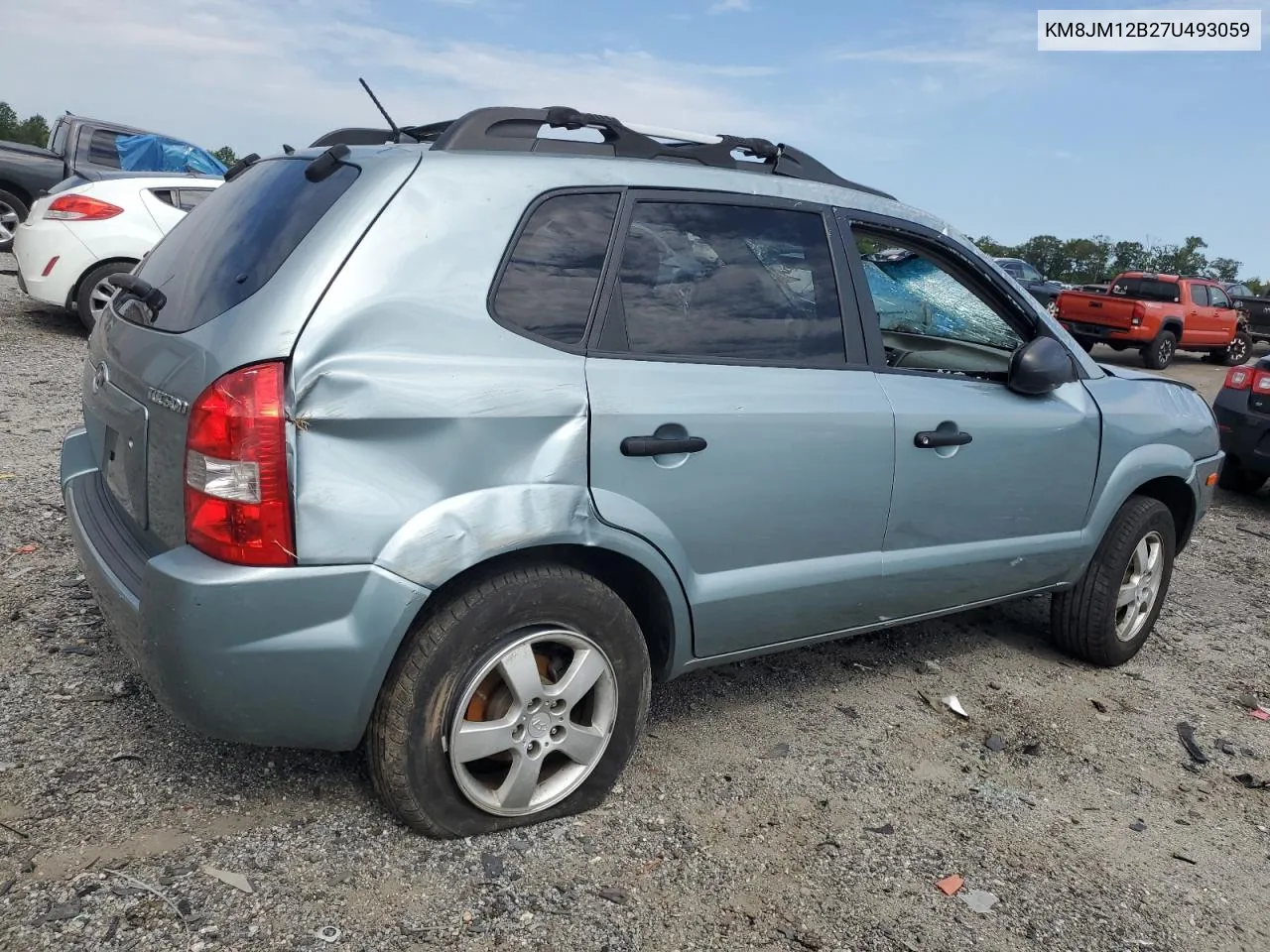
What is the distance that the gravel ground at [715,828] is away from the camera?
250cm

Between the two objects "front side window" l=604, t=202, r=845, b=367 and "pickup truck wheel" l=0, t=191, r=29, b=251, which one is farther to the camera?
"pickup truck wheel" l=0, t=191, r=29, b=251

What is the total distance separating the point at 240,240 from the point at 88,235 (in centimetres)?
707

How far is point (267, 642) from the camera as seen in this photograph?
2.38 meters

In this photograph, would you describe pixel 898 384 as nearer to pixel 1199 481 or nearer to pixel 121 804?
pixel 1199 481

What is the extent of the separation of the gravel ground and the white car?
17.6ft

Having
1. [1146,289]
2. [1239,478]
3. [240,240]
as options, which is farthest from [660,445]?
[1146,289]

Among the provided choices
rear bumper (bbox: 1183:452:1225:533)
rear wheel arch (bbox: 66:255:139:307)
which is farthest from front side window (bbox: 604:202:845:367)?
rear wheel arch (bbox: 66:255:139:307)

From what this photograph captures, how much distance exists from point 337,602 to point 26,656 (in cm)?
178

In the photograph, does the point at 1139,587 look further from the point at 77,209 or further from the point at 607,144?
the point at 77,209

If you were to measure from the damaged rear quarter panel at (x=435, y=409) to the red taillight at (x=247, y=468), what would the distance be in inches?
1.7

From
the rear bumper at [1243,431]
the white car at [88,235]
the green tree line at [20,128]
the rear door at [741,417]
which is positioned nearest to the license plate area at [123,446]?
the rear door at [741,417]

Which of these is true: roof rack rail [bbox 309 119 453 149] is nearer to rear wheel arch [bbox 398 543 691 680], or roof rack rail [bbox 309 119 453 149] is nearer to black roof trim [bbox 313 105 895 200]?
black roof trim [bbox 313 105 895 200]

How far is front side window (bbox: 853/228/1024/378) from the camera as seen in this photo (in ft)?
12.0

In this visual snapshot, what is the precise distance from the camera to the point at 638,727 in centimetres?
299
